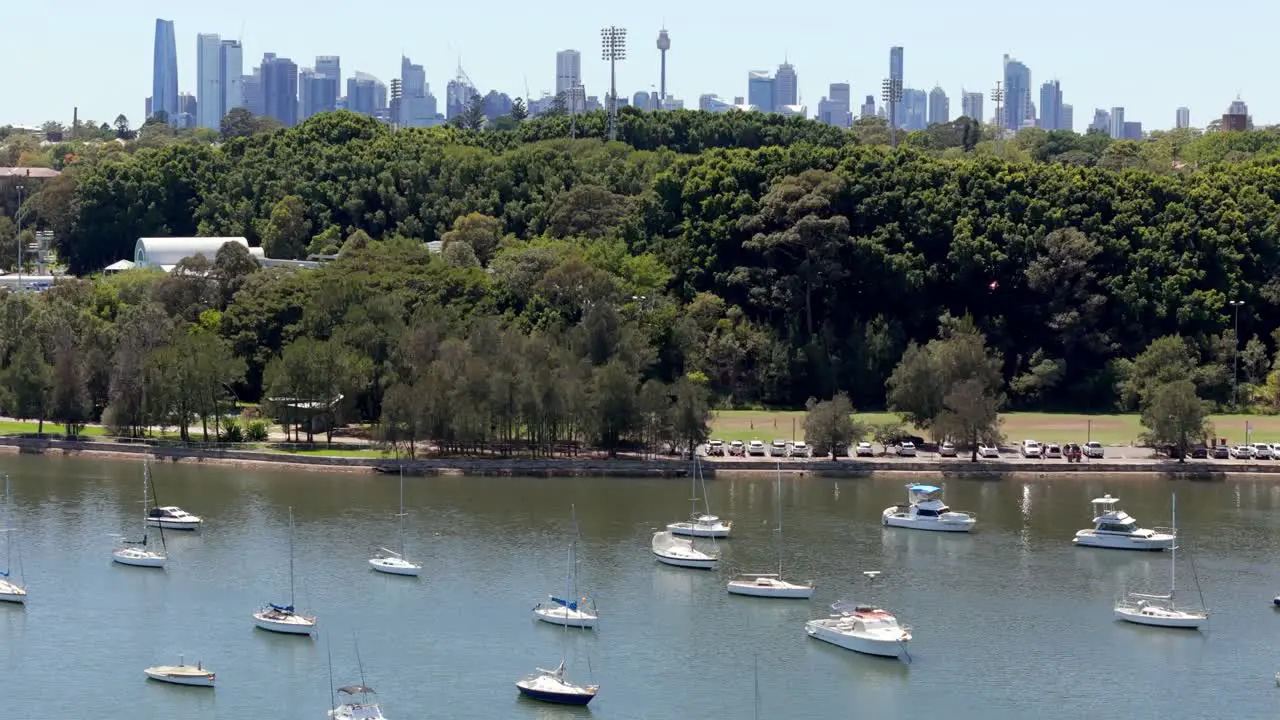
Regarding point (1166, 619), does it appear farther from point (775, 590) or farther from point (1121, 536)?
point (775, 590)

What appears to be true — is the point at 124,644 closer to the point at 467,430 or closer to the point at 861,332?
the point at 467,430

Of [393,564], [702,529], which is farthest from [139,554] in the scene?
[702,529]

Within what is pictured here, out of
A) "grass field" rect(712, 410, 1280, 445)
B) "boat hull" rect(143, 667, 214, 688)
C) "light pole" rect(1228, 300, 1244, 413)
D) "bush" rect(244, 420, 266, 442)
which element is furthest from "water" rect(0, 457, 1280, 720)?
"light pole" rect(1228, 300, 1244, 413)

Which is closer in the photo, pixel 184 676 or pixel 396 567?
pixel 184 676

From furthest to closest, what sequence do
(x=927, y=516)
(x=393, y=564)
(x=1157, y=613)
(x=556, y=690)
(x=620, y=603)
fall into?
(x=927, y=516) → (x=393, y=564) → (x=620, y=603) → (x=1157, y=613) → (x=556, y=690)

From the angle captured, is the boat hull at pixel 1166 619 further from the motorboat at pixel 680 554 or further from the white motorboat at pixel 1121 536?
the motorboat at pixel 680 554

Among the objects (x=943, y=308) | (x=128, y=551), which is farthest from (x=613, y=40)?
(x=128, y=551)

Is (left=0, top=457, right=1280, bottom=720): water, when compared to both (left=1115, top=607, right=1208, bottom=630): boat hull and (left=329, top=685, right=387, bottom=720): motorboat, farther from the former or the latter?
(left=329, top=685, right=387, bottom=720): motorboat
